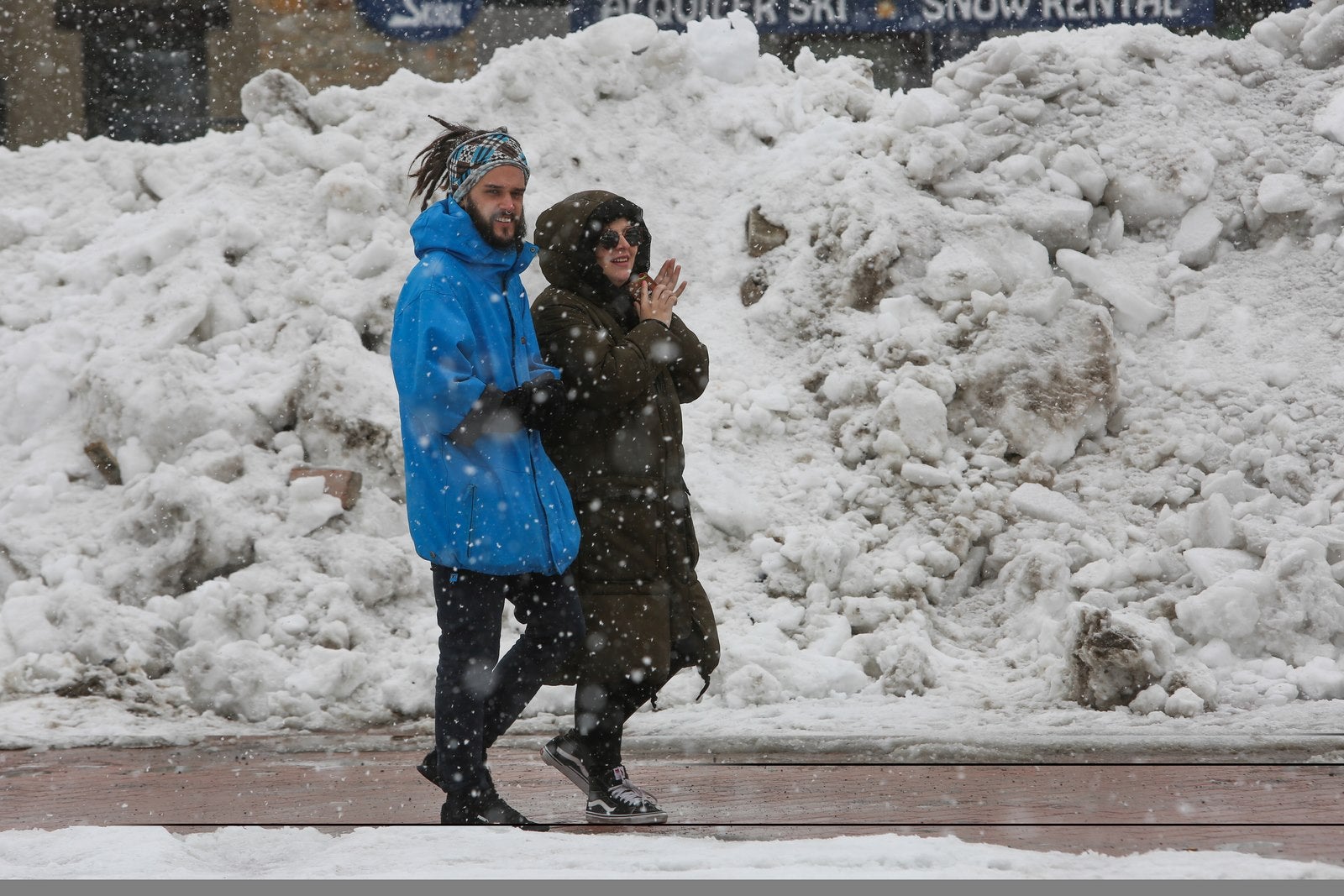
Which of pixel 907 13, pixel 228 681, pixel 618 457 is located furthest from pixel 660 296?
pixel 907 13

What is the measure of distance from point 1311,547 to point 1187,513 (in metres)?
0.57

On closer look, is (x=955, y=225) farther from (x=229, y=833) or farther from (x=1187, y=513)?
(x=229, y=833)

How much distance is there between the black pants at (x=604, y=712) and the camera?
3.99 meters

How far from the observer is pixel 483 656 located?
3.80 m

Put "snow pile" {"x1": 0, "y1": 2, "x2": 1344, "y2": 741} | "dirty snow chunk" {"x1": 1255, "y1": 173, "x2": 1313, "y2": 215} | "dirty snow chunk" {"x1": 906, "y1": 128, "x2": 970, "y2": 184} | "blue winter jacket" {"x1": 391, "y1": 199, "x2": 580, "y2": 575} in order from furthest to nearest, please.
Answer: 1. "dirty snow chunk" {"x1": 906, "y1": 128, "x2": 970, "y2": 184}
2. "dirty snow chunk" {"x1": 1255, "y1": 173, "x2": 1313, "y2": 215}
3. "snow pile" {"x1": 0, "y1": 2, "x2": 1344, "y2": 741}
4. "blue winter jacket" {"x1": 391, "y1": 199, "x2": 580, "y2": 575}

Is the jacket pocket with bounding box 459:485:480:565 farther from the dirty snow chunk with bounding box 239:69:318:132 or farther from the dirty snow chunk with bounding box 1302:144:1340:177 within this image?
the dirty snow chunk with bounding box 1302:144:1340:177

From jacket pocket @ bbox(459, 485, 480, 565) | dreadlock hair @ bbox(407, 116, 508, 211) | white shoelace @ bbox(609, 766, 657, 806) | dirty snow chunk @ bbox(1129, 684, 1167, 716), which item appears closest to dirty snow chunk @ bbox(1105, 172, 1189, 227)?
dirty snow chunk @ bbox(1129, 684, 1167, 716)

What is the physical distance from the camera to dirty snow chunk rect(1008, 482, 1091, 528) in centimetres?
667

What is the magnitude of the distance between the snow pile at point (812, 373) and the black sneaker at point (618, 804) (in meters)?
1.72

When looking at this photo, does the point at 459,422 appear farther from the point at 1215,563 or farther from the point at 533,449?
the point at 1215,563

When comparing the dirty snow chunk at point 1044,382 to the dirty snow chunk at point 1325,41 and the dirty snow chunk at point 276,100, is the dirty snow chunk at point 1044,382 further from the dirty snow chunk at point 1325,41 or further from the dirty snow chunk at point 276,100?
the dirty snow chunk at point 276,100

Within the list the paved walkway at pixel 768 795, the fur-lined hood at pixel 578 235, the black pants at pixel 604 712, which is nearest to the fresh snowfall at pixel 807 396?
the paved walkway at pixel 768 795

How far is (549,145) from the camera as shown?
866cm

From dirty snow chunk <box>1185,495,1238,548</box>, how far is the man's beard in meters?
3.62
